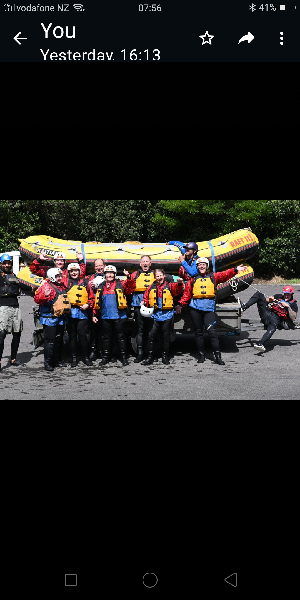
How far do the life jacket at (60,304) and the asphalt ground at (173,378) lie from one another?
860 mm

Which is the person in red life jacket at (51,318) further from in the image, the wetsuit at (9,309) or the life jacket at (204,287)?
the life jacket at (204,287)

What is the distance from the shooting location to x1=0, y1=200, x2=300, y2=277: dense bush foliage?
94.3ft

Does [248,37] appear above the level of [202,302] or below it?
above

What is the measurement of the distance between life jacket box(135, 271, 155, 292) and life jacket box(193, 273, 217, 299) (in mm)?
727

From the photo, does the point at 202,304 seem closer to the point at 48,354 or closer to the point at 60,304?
the point at 60,304

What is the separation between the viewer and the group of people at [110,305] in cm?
877

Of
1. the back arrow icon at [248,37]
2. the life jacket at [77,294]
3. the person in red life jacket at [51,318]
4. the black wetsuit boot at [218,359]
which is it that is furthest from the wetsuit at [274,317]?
the back arrow icon at [248,37]

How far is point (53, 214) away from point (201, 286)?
22321mm

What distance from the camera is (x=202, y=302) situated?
30.3ft

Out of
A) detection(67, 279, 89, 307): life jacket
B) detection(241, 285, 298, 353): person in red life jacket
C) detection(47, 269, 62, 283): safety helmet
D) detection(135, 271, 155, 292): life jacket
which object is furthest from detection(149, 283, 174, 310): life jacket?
detection(241, 285, 298, 353): person in red life jacket

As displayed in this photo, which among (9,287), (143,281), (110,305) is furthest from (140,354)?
(9,287)

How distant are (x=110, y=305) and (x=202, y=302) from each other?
1.50 metres
